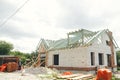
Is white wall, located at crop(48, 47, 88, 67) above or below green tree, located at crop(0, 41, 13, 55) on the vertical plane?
below

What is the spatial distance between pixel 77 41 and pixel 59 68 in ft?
14.0

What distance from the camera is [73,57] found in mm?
20547

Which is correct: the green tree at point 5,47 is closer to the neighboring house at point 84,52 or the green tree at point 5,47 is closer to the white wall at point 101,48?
the neighboring house at point 84,52

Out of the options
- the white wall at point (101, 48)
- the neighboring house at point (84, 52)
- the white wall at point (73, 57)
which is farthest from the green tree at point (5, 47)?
the white wall at point (101, 48)

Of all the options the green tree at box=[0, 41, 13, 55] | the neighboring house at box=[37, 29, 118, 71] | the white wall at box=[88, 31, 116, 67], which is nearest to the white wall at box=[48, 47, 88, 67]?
the neighboring house at box=[37, 29, 118, 71]

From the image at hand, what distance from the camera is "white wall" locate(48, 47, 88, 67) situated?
1931cm

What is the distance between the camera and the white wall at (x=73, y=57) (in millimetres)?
19312

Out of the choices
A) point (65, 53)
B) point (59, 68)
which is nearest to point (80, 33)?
point (65, 53)

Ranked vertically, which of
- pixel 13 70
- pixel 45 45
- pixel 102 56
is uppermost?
pixel 45 45

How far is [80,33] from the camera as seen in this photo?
2034 cm

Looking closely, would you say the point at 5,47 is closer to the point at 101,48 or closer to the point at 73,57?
the point at 73,57

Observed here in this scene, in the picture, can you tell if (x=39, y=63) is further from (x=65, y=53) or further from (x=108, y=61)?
(x=108, y=61)

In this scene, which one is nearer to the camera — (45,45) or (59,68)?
(59,68)

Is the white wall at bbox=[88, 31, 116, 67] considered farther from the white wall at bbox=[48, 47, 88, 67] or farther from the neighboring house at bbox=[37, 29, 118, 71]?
the white wall at bbox=[48, 47, 88, 67]
